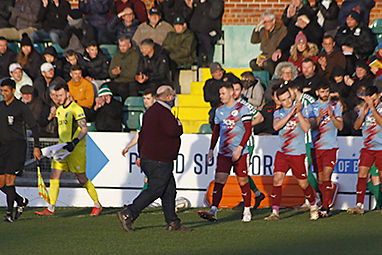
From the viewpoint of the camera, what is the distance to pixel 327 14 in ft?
57.8

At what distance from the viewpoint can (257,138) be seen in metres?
14.1

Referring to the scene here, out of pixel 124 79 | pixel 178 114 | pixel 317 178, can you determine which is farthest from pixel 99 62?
pixel 317 178

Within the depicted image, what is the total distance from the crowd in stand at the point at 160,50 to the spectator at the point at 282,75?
0.02 m

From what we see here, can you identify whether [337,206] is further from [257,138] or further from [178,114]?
[178,114]

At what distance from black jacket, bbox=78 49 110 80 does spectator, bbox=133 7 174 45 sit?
1.00 metres

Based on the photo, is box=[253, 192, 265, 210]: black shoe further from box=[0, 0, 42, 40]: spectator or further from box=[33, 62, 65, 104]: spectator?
box=[0, 0, 42, 40]: spectator

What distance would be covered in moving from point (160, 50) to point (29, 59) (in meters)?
2.63

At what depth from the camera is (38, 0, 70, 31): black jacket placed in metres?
18.4

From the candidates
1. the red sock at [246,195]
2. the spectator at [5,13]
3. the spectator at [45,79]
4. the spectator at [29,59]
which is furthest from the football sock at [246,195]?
the spectator at [5,13]

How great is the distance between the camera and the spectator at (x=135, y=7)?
60.7 feet

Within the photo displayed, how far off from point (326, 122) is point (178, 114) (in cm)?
445

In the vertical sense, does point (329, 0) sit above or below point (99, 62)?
above

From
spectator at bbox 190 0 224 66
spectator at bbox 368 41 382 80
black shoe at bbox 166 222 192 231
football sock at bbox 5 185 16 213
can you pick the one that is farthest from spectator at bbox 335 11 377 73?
football sock at bbox 5 185 16 213

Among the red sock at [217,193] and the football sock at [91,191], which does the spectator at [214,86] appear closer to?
the football sock at [91,191]
